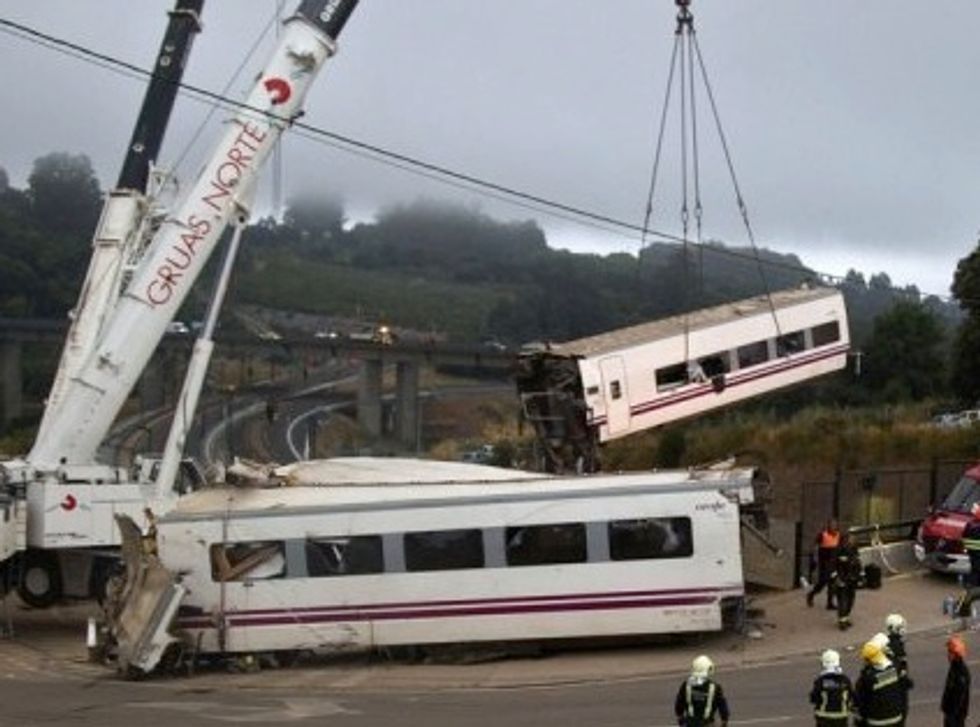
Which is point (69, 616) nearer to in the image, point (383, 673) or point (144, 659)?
point (144, 659)

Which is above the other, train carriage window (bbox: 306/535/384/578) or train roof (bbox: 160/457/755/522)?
train roof (bbox: 160/457/755/522)

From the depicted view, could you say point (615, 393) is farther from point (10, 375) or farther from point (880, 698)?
point (10, 375)

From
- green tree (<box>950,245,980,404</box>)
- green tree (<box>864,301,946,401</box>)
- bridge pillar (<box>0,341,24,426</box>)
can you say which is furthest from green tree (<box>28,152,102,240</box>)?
green tree (<box>950,245,980,404</box>)

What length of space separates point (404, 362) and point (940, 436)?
5041 centimetres

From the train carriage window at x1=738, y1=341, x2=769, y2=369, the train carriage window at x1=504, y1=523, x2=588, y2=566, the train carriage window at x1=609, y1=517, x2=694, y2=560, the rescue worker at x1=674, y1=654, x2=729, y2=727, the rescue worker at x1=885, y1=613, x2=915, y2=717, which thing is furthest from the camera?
the train carriage window at x1=738, y1=341, x2=769, y2=369

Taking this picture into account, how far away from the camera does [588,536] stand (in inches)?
732

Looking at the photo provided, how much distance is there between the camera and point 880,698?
10047mm

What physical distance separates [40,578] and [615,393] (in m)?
11.0

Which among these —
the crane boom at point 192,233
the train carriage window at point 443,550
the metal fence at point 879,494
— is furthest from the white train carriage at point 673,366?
the train carriage window at point 443,550

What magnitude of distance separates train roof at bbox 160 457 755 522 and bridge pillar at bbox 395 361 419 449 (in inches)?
2507

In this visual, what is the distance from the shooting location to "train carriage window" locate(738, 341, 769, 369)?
2811 centimetres

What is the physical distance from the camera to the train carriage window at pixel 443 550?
18.9 metres

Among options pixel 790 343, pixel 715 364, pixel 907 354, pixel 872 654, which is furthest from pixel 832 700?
pixel 907 354

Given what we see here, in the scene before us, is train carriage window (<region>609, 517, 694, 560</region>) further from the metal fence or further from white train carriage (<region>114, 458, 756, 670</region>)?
the metal fence
